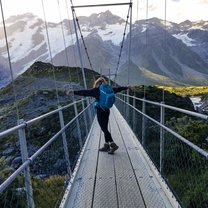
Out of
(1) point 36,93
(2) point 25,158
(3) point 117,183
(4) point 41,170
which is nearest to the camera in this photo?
(2) point 25,158

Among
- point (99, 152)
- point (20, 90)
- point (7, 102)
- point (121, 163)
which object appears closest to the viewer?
point (121, 163)

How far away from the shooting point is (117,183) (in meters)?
4.86

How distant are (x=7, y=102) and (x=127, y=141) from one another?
2913 centimetres

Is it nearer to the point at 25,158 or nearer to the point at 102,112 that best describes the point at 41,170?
the point at 102,112

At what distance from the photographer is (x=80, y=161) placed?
6207 millimetres

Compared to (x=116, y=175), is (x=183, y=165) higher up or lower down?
higher up

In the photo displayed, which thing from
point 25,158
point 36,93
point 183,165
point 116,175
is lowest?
point 36,93

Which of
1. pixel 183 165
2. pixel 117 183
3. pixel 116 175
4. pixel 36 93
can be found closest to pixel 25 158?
pixel 183 165

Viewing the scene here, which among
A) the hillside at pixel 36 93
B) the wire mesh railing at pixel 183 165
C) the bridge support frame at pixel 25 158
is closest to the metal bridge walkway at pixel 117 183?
the wire mesh railing at pixel 183 165

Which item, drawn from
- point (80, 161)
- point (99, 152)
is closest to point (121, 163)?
point (80, 161)

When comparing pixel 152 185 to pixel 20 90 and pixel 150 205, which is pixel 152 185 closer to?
pixel 150 205

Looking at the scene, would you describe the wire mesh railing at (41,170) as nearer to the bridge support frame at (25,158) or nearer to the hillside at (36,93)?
the bridge support frame at (25,158)

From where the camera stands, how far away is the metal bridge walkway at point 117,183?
4.16 meters

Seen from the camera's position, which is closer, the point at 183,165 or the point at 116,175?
the point at 183,165
